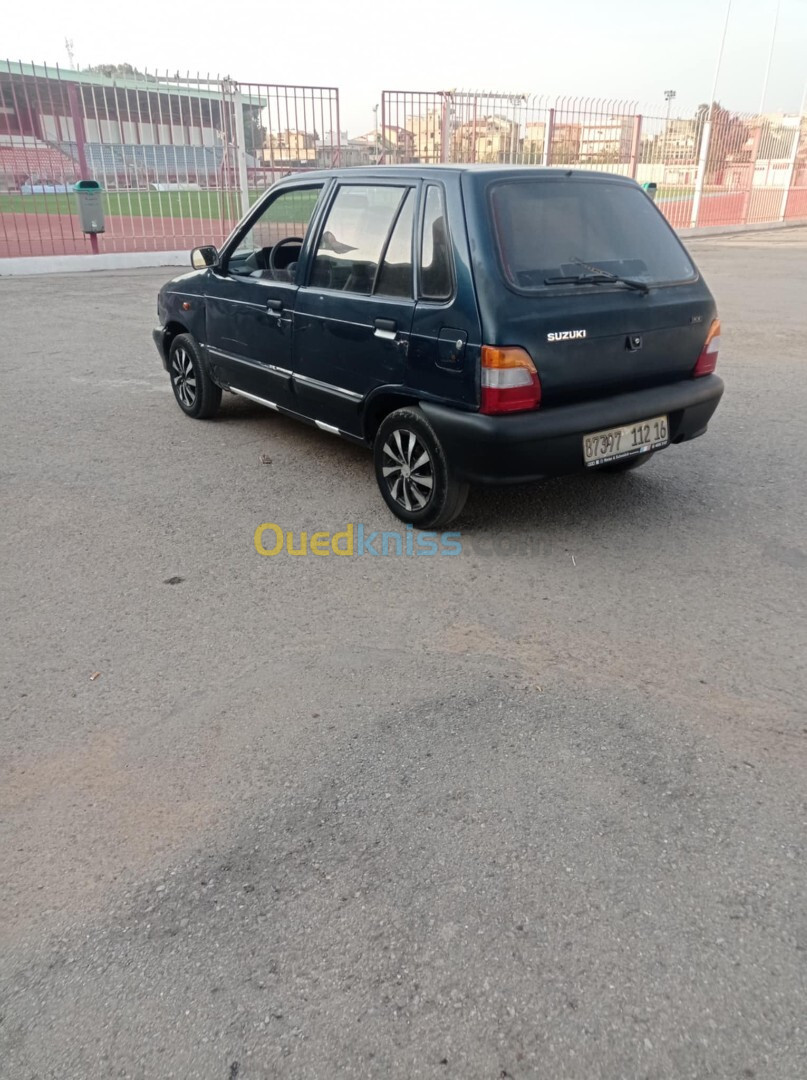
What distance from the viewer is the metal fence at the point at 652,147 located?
18.0m

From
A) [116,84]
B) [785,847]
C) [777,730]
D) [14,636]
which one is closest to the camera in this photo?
[785,847]

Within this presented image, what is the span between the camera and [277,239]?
6.16m

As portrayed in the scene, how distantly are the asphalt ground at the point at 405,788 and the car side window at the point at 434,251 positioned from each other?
4.20 feet

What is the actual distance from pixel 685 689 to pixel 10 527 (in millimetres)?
3591

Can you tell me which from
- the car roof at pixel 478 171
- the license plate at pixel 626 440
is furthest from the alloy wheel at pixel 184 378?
the license plate at pixel 626 440

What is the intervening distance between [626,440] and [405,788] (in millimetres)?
2379

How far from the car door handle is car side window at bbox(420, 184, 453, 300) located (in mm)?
232

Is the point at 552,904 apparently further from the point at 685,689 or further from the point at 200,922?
the point at 685,689

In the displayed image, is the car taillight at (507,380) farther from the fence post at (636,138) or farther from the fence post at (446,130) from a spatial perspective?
the fence post at (636,138)

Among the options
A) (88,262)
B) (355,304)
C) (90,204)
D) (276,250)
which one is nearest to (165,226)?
(88,262)

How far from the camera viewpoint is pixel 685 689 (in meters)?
3.15

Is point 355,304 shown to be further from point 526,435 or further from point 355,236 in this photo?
point 526,435

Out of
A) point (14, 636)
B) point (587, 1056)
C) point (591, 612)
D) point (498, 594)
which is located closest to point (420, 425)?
point (498, 594)

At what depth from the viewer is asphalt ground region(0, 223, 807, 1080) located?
6.31 ft
